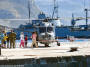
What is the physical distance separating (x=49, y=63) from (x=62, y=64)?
3.06 feet

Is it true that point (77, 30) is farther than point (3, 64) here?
Yes

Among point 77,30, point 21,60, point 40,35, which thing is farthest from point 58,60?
point 77,30

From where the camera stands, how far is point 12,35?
3028 centimetres

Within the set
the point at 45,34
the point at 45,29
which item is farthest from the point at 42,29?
the point at 45,34

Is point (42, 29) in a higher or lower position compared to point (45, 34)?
higher

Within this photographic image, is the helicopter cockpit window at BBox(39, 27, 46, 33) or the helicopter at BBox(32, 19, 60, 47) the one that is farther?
the helicopter cockpit window at BBox(39, 27, 46, 33)

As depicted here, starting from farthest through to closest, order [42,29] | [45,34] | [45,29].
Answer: [42,29] → [45,29] → [45,34]

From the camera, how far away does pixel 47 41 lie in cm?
3275

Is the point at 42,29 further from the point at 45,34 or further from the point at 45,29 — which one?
the point at 45,34

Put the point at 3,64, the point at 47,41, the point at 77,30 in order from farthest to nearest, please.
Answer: the point at 77,30
the point at 47,41
the point at 3,64

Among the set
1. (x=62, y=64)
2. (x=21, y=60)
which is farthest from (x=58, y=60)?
(x=21, y=60)

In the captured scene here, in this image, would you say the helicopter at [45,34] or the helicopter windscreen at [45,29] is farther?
the helicopter windscreen at [45,29]

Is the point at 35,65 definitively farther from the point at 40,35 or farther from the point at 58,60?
the point at 40,35

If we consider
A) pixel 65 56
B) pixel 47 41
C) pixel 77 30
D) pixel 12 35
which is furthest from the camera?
pixel 77 30
